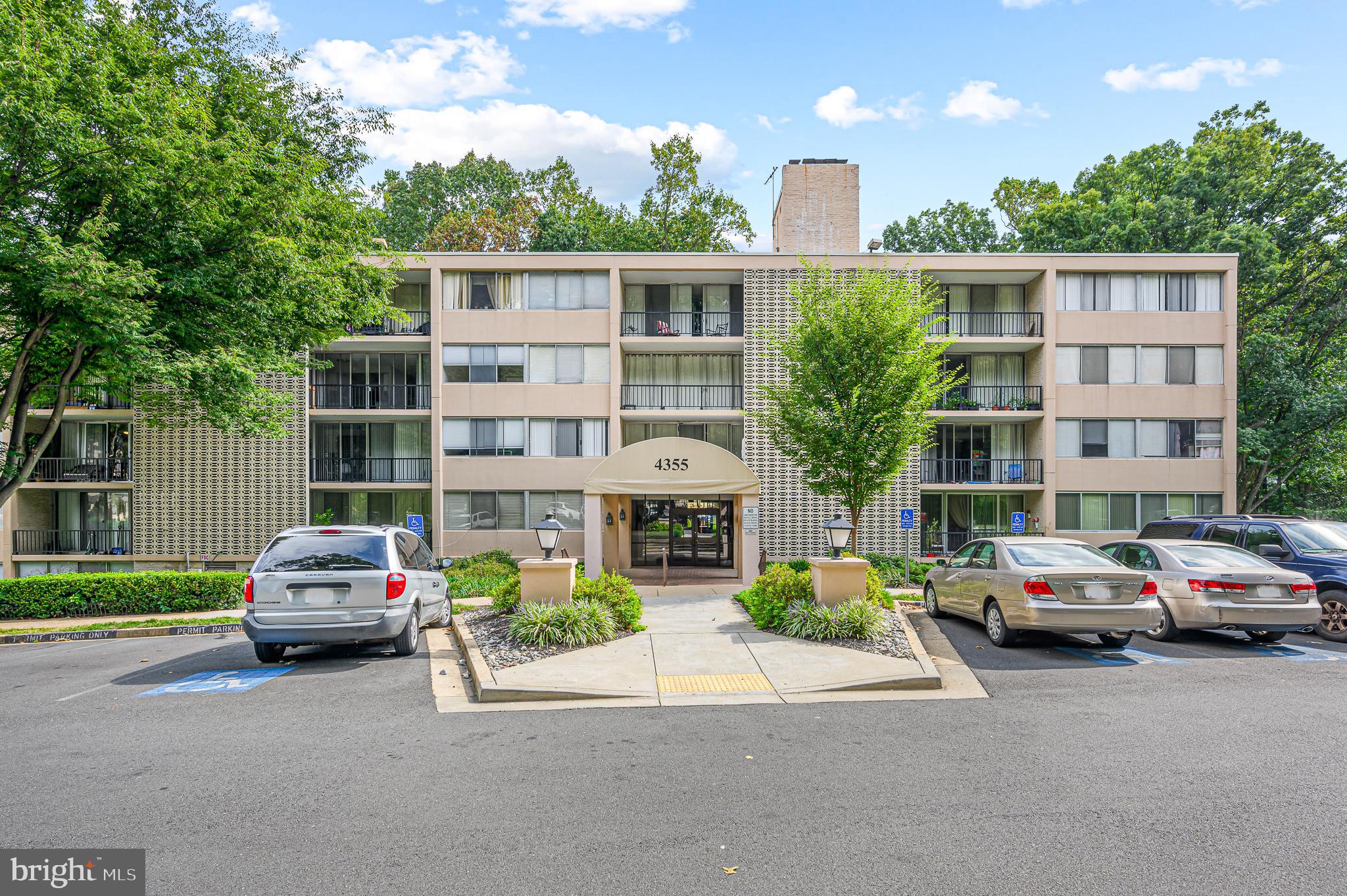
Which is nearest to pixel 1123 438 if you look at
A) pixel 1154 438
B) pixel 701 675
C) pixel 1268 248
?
pixel 1154 438

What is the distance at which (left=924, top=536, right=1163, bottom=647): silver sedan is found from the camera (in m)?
9.19

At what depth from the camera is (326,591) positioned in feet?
29.4

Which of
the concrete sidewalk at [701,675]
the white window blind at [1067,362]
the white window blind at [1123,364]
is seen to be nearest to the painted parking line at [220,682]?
the concrete sidewalk at [701,675]

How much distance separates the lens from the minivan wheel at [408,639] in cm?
953

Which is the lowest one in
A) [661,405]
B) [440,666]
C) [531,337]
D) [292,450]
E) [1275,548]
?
[440,666]

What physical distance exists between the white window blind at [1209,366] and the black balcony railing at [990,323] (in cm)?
516

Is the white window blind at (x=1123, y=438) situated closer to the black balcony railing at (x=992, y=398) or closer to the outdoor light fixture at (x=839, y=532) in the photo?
the black balcony railing at (x=992, y=398)

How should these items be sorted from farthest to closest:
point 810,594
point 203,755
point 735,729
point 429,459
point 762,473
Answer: point 429,459 < point 762,473 < point 810,594 < point 735,729 < point 203,755

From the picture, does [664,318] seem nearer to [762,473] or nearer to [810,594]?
[762,473]

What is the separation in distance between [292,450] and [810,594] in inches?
713

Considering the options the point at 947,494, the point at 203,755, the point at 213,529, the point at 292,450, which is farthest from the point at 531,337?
the point at 203,755

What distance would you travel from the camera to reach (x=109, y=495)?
79.2 ft

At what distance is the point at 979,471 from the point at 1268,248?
13.5 m

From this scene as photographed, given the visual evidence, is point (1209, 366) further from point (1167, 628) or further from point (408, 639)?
point (408, 639)
